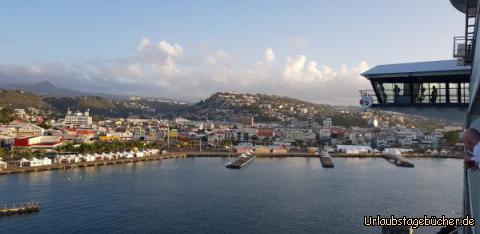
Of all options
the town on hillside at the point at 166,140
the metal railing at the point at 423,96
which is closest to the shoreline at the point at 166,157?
the town on hillside at the point at 166,140

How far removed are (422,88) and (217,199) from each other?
11672mm

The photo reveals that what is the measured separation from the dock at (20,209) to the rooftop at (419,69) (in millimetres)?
11657

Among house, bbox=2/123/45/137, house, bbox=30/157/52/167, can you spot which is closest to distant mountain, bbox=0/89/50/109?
house, bbox=2/123/45/137

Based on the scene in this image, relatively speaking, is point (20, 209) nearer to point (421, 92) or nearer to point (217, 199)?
point (217, 199)

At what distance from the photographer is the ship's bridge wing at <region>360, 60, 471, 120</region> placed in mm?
4910

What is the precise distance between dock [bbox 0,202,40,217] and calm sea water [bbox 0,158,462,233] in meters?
0.34

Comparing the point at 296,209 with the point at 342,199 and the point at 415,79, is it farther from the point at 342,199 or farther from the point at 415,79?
the point at 415,79

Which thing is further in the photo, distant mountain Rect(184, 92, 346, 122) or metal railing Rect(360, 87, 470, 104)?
distant mountain Rect(184, 92, 346, 122)

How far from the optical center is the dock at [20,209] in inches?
512

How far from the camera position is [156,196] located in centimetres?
1648

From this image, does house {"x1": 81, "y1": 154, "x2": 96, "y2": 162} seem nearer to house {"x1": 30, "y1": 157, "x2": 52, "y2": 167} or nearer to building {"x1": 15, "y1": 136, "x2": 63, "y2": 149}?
house {"x1": 30, "y1": 157, "x2": 52, "y2": 167}

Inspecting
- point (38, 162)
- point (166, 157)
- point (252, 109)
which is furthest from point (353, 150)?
point (252, 109)

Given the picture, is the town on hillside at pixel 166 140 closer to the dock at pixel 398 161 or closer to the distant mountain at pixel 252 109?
the dock at pixel 398 161

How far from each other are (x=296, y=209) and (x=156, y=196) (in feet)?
17.4
